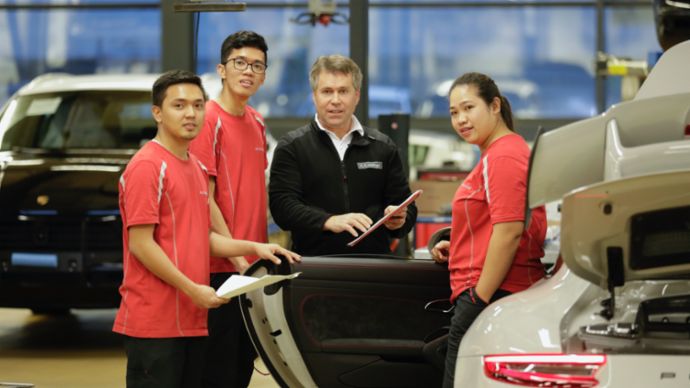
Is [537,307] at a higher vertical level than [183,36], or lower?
lower

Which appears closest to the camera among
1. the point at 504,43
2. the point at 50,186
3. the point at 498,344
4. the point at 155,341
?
the point at 498,344

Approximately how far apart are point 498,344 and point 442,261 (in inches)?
57.5

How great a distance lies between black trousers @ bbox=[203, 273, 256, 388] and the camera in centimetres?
552

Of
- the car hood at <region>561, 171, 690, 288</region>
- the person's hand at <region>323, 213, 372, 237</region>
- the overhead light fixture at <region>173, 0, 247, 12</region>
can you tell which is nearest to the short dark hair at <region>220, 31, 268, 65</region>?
the person's hand at <region>323, 213, 372, 237</region>

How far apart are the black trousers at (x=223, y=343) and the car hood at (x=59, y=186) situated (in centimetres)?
341

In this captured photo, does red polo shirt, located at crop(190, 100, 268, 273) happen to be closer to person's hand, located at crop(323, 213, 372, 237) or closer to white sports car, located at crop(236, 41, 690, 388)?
person's hand, located at crop(323, 213, 372, 237)

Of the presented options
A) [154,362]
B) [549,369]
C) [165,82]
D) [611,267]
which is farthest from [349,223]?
[549,369]

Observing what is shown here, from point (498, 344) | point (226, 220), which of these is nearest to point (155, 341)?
point (226, 220)

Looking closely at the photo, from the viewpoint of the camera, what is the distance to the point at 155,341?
479 cm

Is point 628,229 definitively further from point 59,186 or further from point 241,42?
point 59,186

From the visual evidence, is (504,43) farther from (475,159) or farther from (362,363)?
(362,363)

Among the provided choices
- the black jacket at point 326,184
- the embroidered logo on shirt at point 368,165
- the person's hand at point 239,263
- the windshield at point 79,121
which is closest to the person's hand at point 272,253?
the person's hand at point 239,263

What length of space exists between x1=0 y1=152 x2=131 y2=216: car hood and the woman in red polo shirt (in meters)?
4.40

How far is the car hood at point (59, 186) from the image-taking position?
29.0 feet
